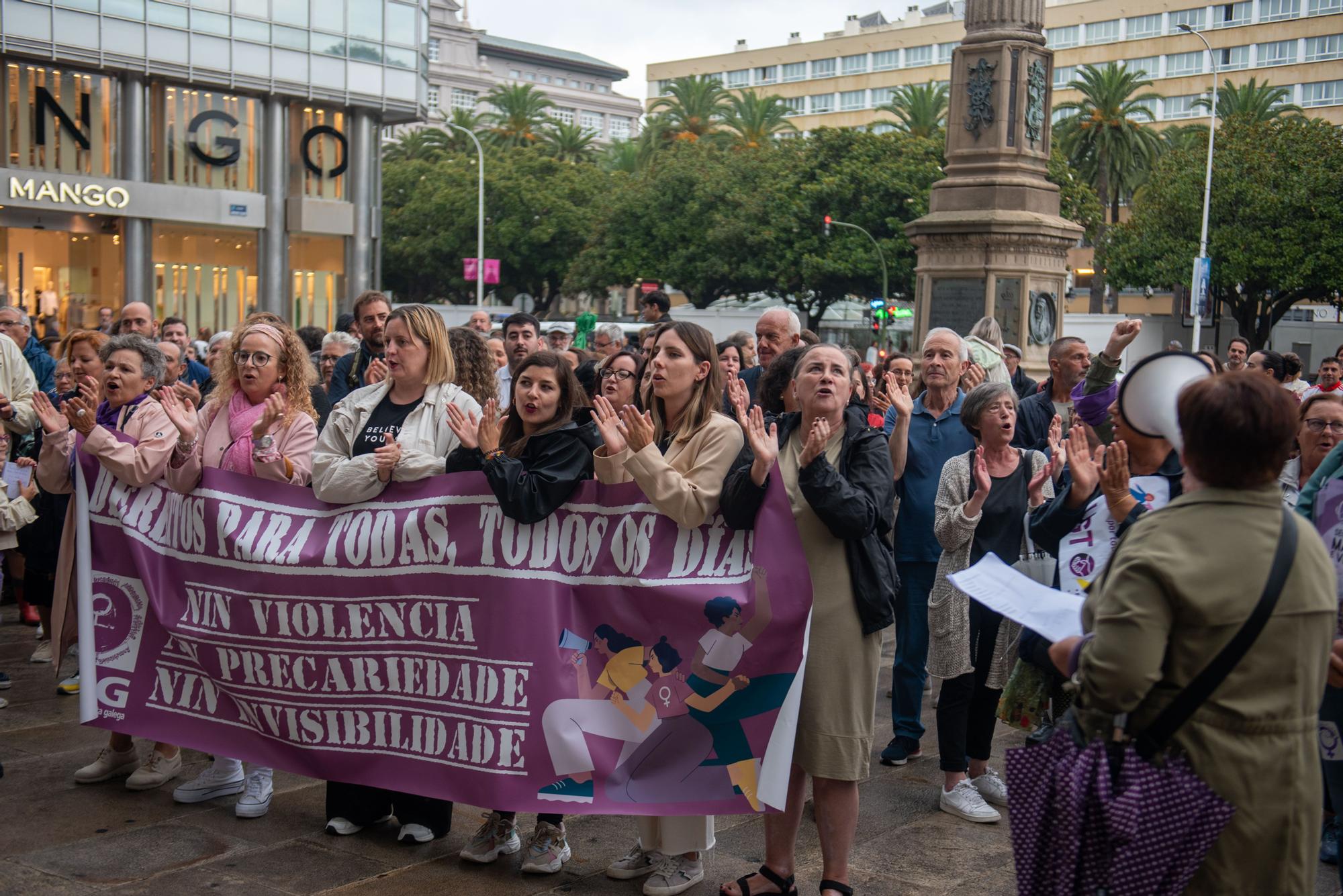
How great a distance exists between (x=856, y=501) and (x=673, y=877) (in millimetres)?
1534

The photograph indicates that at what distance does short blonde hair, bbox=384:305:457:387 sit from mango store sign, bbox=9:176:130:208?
97.3 ft

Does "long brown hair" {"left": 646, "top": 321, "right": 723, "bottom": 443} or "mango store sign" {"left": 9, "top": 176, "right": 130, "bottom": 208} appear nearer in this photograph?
"long brown hair" {"left": 646, "top": 321, "right": 723, "bottom": 443}

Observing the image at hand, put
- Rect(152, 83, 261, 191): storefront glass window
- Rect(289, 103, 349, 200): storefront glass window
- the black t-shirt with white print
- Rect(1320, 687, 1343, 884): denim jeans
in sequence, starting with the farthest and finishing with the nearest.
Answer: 1. Rect(289, 103, 349, 200): storefront glass window
2. Rect(152, 83, 261, 191): storefront glass window
3. the black t-shirt with white print
4. Rect(1320, 687, 1343, 884): denim jeans

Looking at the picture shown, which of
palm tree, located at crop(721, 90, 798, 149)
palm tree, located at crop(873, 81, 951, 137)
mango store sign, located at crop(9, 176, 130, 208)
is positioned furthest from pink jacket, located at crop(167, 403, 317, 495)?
palm tree, located at crop(721, 90, 798, 149)

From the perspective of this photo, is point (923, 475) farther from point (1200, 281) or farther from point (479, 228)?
Result: point (479, 228)

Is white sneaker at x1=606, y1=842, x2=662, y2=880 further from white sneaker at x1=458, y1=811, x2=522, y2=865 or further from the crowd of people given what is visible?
white sneaker at x1=458, y1=811, x2=522, y2=865

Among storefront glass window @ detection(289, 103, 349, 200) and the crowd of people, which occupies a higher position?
storefront glass window @ detection(289, 103, 349, 200)

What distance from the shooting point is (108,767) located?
5.78m

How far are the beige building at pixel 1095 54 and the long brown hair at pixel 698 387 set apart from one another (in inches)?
2067

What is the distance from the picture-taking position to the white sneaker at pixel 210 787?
5.48 m

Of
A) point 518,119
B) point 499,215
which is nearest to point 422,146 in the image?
point 518,119

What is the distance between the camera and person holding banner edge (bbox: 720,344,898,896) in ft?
14.1

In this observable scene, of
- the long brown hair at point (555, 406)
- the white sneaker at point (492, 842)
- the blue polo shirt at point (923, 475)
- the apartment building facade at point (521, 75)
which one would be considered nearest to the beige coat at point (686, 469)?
the long brown hair at point (555, 406)

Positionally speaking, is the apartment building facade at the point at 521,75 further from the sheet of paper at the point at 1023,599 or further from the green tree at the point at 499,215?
the sheet of paper at the point at 1023,599
